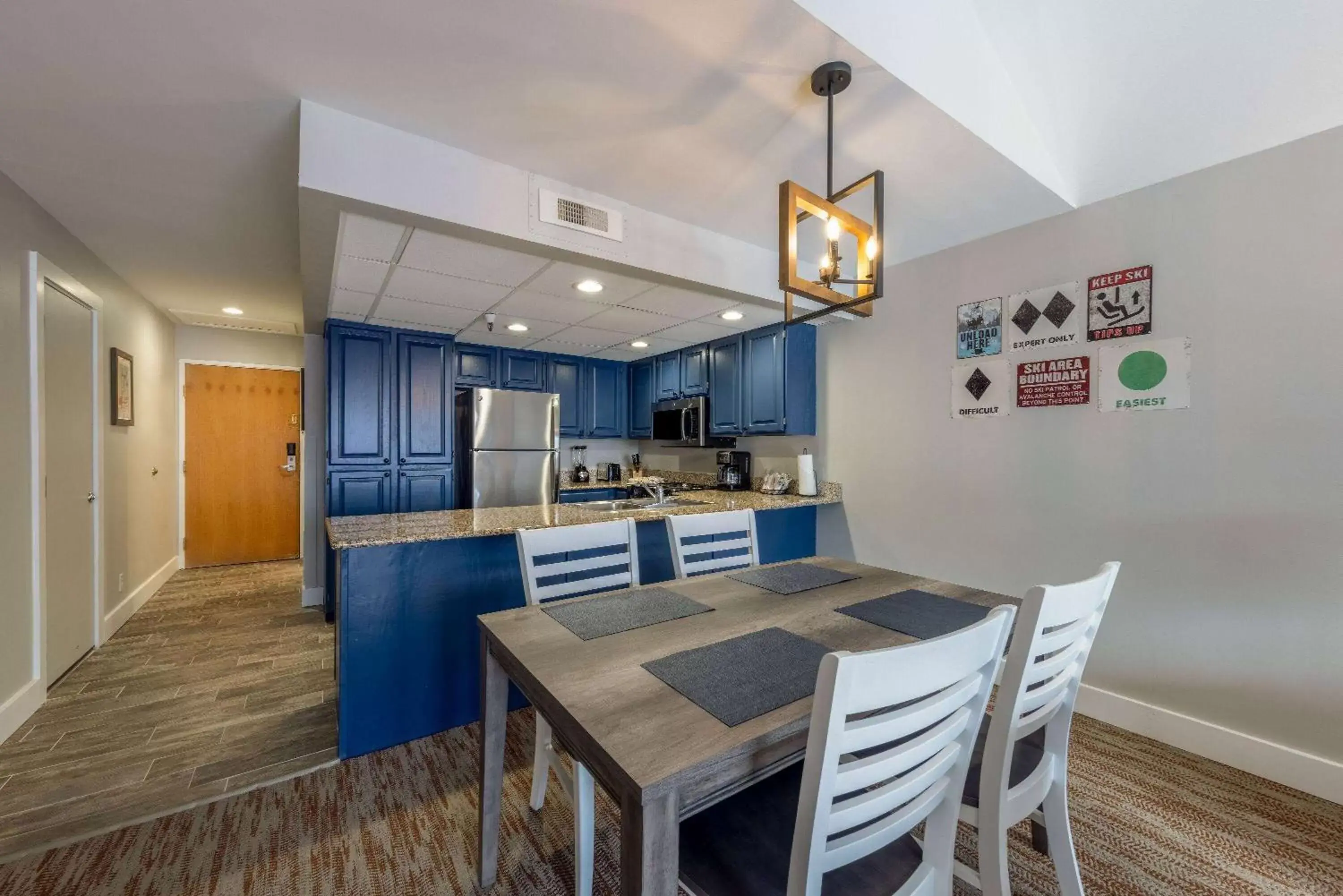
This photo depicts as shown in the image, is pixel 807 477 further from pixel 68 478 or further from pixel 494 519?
pixel 68 478

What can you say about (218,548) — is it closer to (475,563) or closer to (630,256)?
(475,563)

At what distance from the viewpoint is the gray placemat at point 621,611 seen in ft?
4.57

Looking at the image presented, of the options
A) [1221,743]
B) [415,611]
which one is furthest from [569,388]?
[1221,743]

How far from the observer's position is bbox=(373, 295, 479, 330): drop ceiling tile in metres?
3.17

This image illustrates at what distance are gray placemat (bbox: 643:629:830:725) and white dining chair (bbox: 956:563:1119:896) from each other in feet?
1.25

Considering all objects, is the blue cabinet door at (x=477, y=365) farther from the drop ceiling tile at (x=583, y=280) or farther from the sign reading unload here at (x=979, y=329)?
the sign reading unload here at (x=979, y=329)

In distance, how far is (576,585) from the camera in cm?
184

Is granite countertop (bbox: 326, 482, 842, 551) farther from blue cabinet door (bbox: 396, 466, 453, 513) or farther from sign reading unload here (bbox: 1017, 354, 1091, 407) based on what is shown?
sign reading unload here (bbox: 1017, 354, 1091, 407)

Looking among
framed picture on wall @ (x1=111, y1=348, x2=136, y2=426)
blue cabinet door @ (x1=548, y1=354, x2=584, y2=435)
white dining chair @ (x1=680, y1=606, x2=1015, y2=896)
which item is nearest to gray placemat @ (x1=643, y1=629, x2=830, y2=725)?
white dining chair @ (x1=680, y1=606, x2=1015, y2=896)

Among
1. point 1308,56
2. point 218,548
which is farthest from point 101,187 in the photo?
point 1308,56

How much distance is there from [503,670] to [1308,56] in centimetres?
320

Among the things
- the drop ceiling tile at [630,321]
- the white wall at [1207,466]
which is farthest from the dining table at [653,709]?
the drop ceiling tile at [630,321]

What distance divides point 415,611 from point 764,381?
8.60 ft

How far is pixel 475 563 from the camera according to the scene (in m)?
2.35
